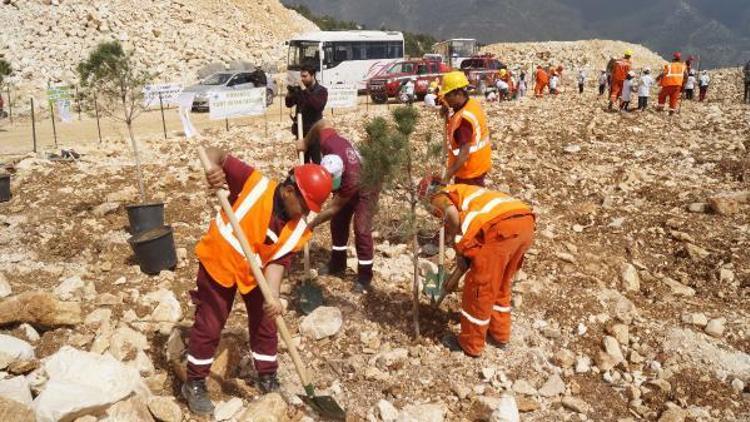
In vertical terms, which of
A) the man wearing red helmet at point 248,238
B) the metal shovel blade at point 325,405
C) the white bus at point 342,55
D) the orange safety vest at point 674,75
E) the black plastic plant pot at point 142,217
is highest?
the white bus at point 342,55

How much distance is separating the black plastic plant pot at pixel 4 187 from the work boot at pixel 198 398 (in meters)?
5.09

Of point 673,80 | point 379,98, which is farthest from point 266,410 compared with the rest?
point 379,98

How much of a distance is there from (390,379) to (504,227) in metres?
1.19

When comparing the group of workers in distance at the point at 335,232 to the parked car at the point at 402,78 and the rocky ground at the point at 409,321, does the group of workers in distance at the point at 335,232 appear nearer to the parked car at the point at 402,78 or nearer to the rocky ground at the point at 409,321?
the rocky ground at the point at 409,321

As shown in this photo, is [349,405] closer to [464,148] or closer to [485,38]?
[464,148]

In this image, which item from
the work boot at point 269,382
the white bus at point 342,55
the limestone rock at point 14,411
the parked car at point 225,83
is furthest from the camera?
the white bus at point 342,55

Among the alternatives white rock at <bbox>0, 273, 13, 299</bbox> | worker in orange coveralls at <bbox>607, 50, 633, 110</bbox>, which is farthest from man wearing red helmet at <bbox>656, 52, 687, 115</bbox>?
white rock at <bbox>0, 273, 13, 299</bbox>

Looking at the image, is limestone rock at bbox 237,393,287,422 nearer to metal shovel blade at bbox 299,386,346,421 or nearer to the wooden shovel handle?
metal shovel blade at bbox 299,386,346,421

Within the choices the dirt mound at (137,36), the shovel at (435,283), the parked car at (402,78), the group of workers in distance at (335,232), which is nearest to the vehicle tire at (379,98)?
the parked car at (402,78)

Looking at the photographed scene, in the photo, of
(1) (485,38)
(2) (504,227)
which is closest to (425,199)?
(2) (504,227)

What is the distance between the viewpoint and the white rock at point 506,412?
307 cm

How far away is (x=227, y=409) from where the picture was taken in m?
3.06

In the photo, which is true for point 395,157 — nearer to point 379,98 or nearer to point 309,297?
point 309,297

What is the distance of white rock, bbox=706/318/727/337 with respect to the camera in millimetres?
4012
